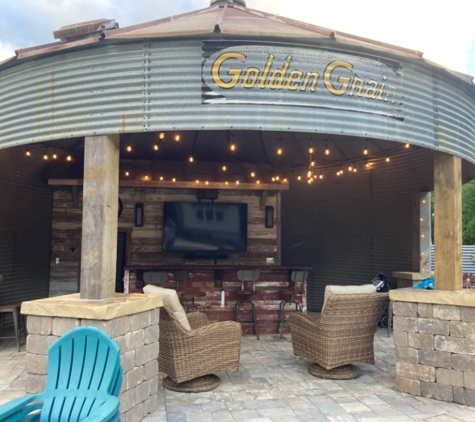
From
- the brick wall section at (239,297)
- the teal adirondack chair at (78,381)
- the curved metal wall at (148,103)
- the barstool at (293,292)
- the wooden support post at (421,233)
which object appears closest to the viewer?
the teal adirondack chair at (78,381)

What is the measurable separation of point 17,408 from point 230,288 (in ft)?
15.8

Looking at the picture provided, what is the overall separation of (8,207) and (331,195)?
6509 millimetres

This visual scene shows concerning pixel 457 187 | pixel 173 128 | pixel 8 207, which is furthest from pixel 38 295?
pixel 457 187

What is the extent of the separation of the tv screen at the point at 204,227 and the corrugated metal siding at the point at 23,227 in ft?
7.54

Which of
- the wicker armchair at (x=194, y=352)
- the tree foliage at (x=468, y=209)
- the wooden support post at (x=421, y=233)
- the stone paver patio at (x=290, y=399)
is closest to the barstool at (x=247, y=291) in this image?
the stone paver patio at (x=290, y=399)

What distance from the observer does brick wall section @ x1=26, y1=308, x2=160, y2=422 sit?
3.16 metres

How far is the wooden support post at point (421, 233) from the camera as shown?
7.71 meters

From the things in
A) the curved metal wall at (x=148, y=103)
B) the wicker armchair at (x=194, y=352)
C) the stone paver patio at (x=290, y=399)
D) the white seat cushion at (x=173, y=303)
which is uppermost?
the curved metal wall at (x=148, y=103)

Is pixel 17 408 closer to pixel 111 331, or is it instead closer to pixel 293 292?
Result: pixel 111 331

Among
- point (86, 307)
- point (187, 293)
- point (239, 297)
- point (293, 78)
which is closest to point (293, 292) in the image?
point (239, 297)

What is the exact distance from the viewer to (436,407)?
373cm

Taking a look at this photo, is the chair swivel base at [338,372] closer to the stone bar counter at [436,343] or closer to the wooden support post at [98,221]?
the stone bar counter at [436,343]

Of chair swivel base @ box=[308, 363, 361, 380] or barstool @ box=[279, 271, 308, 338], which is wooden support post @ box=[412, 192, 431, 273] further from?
chair swivel base @ box=[308, 363, 361, 380]

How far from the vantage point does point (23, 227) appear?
7281 mm
